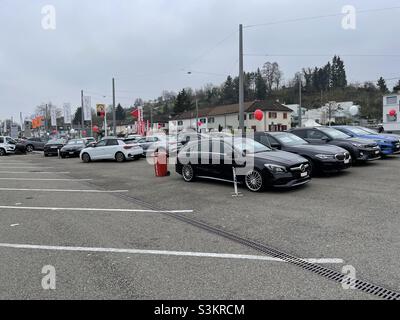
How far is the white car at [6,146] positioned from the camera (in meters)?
34.2

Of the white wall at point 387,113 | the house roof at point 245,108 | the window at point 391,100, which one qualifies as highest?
the house roof at point 245,108

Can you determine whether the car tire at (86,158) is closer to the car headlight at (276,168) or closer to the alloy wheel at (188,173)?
the alloy wheel at (188,173)

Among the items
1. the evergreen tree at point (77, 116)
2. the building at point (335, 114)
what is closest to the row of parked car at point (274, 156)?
the building at point (335, 114)

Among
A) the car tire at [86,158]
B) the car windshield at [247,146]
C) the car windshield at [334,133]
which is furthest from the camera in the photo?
the car tire at [86,158]

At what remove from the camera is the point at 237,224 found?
251 inches

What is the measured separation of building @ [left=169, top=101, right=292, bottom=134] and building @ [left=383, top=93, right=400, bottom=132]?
77.1 ft

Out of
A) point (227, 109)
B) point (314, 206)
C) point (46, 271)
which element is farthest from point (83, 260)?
point (227, 109)

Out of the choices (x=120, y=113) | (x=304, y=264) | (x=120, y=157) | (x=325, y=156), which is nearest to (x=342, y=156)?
(x=325, y=156)

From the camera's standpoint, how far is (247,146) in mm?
10133

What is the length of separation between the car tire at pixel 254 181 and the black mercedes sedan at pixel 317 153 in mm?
2577

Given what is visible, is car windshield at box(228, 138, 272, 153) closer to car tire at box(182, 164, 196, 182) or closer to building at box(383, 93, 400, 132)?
car tire at box(182, 164, 196, 182)

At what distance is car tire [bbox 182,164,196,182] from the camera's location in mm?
11289

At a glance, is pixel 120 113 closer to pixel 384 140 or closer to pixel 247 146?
pixel 384 140

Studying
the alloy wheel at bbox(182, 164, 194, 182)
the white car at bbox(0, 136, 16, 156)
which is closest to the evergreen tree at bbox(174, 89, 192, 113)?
the white car at bbox(0, 136, 16, 156)
